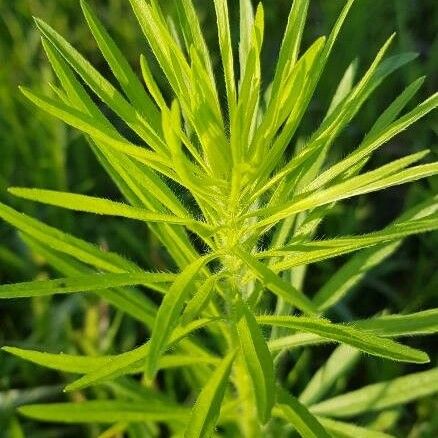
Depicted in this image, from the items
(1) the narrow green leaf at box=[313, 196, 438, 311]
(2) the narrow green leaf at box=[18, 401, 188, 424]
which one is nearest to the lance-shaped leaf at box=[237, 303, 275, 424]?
(1) the narrow green leaf at box=[313, 196, 438, 311]

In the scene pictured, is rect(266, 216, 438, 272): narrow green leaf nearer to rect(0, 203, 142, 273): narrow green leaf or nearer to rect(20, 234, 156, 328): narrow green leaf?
rect(0, 203, 142, 273): narrow green leaf

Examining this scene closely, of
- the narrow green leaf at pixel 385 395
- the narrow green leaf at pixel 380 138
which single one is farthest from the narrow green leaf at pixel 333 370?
the narrow green leaf at pixel 380 138

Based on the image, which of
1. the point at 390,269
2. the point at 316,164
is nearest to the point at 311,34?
the point at 390,269

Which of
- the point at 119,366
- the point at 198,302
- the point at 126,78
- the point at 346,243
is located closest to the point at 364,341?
the point at 346,243

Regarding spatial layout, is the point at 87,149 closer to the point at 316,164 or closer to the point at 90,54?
the point at 90,54

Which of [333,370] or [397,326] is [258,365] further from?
[333,370]

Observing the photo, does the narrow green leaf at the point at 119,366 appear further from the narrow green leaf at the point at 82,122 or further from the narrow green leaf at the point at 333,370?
the narrow green leaf at the point at 333,370
